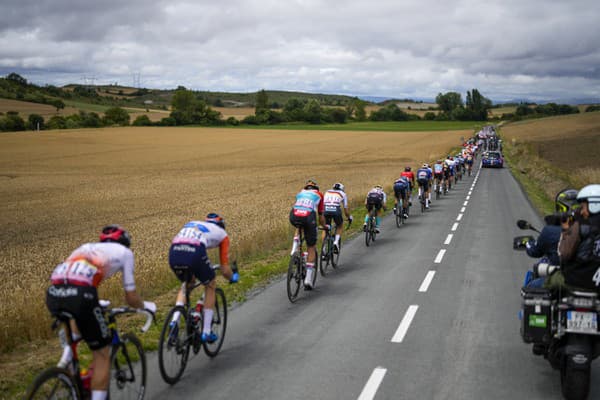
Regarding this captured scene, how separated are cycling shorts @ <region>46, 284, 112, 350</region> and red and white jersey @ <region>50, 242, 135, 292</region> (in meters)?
0.06

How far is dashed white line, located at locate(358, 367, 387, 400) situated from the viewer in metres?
5.73

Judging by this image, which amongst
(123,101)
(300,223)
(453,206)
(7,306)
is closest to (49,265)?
(7,306)

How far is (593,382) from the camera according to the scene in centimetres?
617

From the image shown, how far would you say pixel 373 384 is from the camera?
19.7 ft

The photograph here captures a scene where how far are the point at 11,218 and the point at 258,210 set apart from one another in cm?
1109

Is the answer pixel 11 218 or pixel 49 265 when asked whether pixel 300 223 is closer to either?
pixel 49 265

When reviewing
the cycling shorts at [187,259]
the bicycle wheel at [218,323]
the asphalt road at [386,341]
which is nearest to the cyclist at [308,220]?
the asphalt road at [386,341]

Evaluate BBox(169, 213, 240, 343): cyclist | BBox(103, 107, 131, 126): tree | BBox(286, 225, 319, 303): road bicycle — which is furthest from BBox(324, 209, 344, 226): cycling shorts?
BBox(103, 107, 131, 126): tree

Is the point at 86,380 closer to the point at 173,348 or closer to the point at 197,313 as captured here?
the point at 173,348

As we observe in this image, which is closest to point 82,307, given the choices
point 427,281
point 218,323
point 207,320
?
point 207,320

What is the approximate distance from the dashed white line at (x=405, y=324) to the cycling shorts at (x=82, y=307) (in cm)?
419

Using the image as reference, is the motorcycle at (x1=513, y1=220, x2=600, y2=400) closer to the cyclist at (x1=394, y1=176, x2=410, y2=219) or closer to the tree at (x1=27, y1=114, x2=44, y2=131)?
the cyclist at (x1=394, y1=176, x2=410, y2=219)

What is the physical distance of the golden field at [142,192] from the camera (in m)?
12.4

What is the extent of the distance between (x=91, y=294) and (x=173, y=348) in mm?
1745
